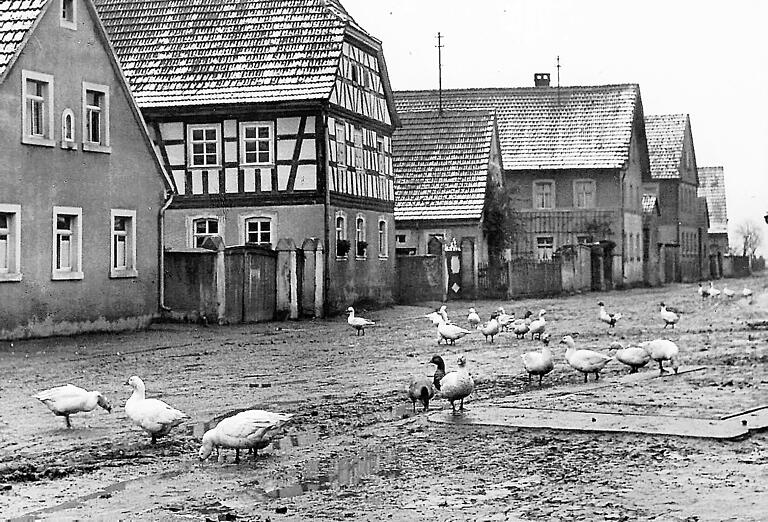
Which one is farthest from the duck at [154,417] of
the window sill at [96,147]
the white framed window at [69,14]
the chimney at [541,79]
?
the chimney at [541,79]

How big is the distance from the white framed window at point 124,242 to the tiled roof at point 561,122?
37.8 m

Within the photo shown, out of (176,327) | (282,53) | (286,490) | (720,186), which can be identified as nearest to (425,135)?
(282,53)

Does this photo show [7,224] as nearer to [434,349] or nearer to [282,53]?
[434,349]

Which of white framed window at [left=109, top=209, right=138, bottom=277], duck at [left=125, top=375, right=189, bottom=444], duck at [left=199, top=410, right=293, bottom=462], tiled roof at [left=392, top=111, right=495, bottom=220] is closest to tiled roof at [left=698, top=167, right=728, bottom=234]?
tiled roof at [left=392, top=111, right=495, bottom=220]

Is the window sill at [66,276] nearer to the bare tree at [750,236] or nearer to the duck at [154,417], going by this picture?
the duck at [154,417]

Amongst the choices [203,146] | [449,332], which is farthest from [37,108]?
[203,146]

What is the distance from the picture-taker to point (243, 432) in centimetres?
1086

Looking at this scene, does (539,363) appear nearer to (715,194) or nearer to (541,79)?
(541,79)

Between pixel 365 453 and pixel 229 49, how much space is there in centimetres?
2943

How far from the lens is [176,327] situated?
30.8 m

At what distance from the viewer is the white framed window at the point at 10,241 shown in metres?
26.3

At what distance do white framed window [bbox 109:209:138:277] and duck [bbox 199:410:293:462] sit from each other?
19.5 meters

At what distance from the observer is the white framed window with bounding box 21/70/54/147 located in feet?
88.9

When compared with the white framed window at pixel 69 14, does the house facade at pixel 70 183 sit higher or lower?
lower
